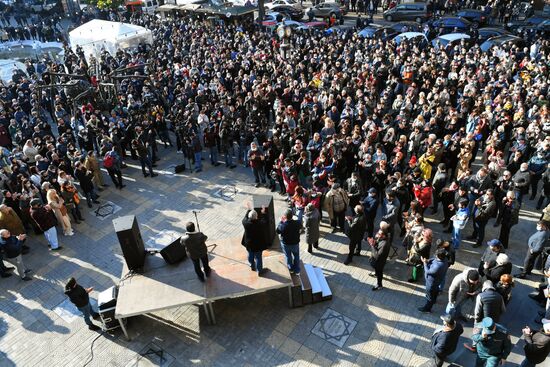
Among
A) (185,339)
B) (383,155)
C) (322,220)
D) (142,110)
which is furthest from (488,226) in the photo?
(142,110)

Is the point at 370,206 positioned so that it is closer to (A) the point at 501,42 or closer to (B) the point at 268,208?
(B) the point at 268,208

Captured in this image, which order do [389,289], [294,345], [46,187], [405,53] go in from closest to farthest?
[294,345] < [389,289] < [46,187] < [405,53]

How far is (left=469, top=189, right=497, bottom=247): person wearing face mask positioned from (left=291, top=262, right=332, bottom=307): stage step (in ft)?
12.4

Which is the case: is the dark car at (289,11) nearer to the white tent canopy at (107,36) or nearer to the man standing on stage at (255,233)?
the white tent canopy at (107,36)

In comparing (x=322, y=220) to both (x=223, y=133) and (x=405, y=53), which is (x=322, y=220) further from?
(x=405, y=53)

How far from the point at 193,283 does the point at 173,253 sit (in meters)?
0.85

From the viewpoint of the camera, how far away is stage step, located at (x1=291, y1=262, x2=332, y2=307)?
848 cm

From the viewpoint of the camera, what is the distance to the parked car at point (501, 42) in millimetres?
19922

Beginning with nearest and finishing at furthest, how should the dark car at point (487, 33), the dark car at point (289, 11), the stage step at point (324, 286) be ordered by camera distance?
the stage step at point (324, 286)
the dark car at point (487, 33)
the dark car at point (289, 11)

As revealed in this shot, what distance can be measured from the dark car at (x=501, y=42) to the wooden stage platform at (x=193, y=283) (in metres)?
17.1

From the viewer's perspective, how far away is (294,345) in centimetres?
793

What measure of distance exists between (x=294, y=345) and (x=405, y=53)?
50.9ft

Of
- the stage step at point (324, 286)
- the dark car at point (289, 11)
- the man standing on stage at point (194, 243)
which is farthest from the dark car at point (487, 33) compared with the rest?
the man standing on stage at point (194, 243)

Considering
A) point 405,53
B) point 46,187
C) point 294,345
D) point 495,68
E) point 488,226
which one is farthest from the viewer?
point 405,53
